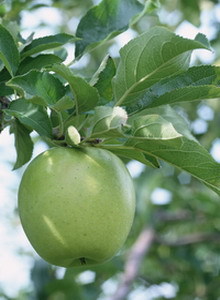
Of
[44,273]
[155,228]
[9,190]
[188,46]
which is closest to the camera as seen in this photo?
[188,46]

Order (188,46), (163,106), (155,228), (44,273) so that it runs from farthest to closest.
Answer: (155,228) < (44,273) < (163,106) < (188,46)

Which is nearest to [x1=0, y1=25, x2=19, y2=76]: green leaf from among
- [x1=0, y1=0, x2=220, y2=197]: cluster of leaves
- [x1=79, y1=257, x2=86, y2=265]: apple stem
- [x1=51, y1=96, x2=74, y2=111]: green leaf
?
[x1=0, y1=0, x2=220, y2=197]: cluster of leaves

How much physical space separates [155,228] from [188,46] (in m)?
2.54

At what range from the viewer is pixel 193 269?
3.48m

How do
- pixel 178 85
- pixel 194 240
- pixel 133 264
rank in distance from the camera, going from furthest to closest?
pixel 194 240 → pixel 133 264 → pixel 178 85

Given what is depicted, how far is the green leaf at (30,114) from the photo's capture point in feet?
3.26

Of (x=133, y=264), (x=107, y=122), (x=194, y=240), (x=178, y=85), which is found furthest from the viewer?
(x=194, y=240)

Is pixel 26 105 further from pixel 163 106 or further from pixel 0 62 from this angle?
pixel 163 106

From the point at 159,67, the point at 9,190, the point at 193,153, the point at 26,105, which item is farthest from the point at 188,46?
the point at 9,190

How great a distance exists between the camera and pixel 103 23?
124cm

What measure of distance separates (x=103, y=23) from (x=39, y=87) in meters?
0.32

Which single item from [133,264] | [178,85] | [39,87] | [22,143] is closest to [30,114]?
[39,87]

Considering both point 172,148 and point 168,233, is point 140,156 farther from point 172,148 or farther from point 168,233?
point 168,233

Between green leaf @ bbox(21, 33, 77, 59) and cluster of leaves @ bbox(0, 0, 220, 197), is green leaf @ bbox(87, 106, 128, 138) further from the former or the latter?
green leaf @ bbox(21, 33, 77, 59)
